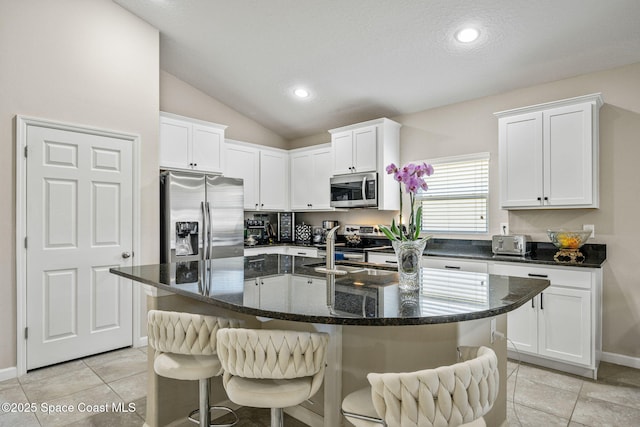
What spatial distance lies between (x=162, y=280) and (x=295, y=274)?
2.34 ft

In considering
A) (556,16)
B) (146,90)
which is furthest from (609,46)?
(146,90)

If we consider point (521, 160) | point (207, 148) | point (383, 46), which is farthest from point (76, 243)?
point (521, 160)

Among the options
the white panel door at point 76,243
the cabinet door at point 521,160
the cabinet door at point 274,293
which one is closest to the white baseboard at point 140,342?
the white panel door at point 76,243

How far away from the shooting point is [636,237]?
313 centimetres

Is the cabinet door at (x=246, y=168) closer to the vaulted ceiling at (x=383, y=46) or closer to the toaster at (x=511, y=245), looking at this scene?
the vaulted ceiling at (x=383, y=46)

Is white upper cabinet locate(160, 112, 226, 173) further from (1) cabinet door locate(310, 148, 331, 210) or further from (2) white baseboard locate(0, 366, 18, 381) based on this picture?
(2) white baseboard locate(0, 366, 18, 381)

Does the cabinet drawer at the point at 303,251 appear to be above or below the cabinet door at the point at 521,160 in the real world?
below

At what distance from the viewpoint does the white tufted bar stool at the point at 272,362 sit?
134 centimetres

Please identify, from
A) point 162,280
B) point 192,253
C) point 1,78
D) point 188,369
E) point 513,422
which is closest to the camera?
point 188,369

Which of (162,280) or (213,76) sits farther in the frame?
(213,76)

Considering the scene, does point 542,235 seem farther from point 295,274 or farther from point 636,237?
point 295,274

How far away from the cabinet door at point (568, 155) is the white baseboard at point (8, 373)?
4711 mm

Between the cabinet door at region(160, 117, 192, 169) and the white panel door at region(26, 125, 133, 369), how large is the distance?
56 centimetres

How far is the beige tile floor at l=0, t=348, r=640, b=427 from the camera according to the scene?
233 cm
